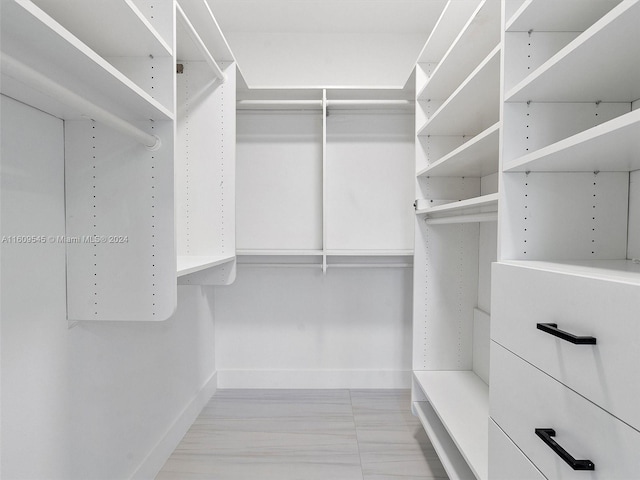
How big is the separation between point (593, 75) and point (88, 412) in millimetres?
1859

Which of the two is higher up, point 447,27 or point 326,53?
point 326,53

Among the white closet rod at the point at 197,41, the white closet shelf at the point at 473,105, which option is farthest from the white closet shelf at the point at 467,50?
the white closet rod at the point at 197,41

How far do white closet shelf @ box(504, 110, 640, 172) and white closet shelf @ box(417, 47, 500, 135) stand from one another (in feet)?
1.32

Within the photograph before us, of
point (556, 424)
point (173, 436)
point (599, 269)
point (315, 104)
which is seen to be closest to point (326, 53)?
point (315, 104)

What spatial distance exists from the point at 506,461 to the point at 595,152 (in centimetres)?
84

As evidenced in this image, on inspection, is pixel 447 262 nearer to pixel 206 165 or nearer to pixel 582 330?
pixel 582 330

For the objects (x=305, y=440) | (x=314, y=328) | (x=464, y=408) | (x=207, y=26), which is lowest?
(x=305, y=440)

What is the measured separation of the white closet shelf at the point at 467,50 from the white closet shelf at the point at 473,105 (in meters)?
0.13

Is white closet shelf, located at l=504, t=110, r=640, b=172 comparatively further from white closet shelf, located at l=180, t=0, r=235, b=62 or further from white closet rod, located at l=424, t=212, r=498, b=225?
white closet shelf, located at l=180, t=0, r=235, b=62

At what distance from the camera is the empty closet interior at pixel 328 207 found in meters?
0.76

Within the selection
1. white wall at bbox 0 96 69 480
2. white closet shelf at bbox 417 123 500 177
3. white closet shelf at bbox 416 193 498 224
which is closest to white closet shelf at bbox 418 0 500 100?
white closet shelf at bbox 417 123 500 177

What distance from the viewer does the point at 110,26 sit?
0.96 m

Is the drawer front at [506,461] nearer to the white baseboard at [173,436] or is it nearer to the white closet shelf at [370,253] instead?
the white closet shelf at [370,253]

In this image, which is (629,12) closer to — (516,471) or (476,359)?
(516,471)
